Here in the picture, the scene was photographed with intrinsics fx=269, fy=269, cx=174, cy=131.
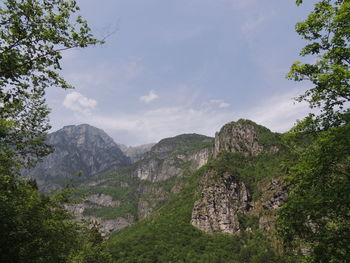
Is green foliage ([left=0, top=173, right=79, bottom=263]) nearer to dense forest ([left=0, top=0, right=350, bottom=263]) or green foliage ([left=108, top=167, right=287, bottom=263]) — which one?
dense forest ([left=0, top=0, right=350, bottom=263])

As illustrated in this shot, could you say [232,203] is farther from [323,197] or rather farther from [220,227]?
[323,197]

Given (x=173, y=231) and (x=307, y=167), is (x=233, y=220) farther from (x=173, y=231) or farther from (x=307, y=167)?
(x=307, y=167)

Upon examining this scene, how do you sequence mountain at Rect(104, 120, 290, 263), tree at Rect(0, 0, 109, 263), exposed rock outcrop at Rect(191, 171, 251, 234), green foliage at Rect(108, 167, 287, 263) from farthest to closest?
exposed rock outcrop at Rect(191, 171, 251, 234)
mountain at Rect(104, 120, 290, 263)
green foliage at Rect(108, 167, 287, 263)
tree at Rect(0, 0, 109, 263)

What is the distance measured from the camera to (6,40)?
908 cm

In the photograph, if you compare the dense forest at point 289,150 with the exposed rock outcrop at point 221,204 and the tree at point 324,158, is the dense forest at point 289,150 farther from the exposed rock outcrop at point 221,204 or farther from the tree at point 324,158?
the exposed rock outcrop at point 221,204

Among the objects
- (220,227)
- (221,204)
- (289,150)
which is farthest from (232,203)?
(289,150)

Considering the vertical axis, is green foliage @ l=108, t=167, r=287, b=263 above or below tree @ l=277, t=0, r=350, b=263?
below

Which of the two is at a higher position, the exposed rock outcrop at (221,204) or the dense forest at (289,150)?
the dense forest at (289,150)

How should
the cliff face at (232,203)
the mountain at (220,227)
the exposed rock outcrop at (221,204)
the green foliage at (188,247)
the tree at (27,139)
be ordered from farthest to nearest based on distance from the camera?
the exposed rock outcrop at (221,204)
the cliff face at (232,203)
the mountain at (220,227)
the green foliage at (188,247)
the tree at (27,139)

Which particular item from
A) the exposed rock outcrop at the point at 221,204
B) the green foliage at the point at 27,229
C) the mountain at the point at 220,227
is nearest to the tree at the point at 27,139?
the green foliage at the point at 27,229

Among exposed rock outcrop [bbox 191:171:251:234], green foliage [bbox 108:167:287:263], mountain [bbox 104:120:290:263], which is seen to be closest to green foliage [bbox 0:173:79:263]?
mountain [bbox 104:120:290:263]

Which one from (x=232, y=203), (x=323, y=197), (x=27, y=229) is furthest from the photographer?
(x=232, y=203)

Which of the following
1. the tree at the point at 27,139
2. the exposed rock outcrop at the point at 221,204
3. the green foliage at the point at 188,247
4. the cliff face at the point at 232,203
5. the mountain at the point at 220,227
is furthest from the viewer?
the exposed rock outcrop at the point at 221,204

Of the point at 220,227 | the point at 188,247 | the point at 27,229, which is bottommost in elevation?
the point at 188,247
